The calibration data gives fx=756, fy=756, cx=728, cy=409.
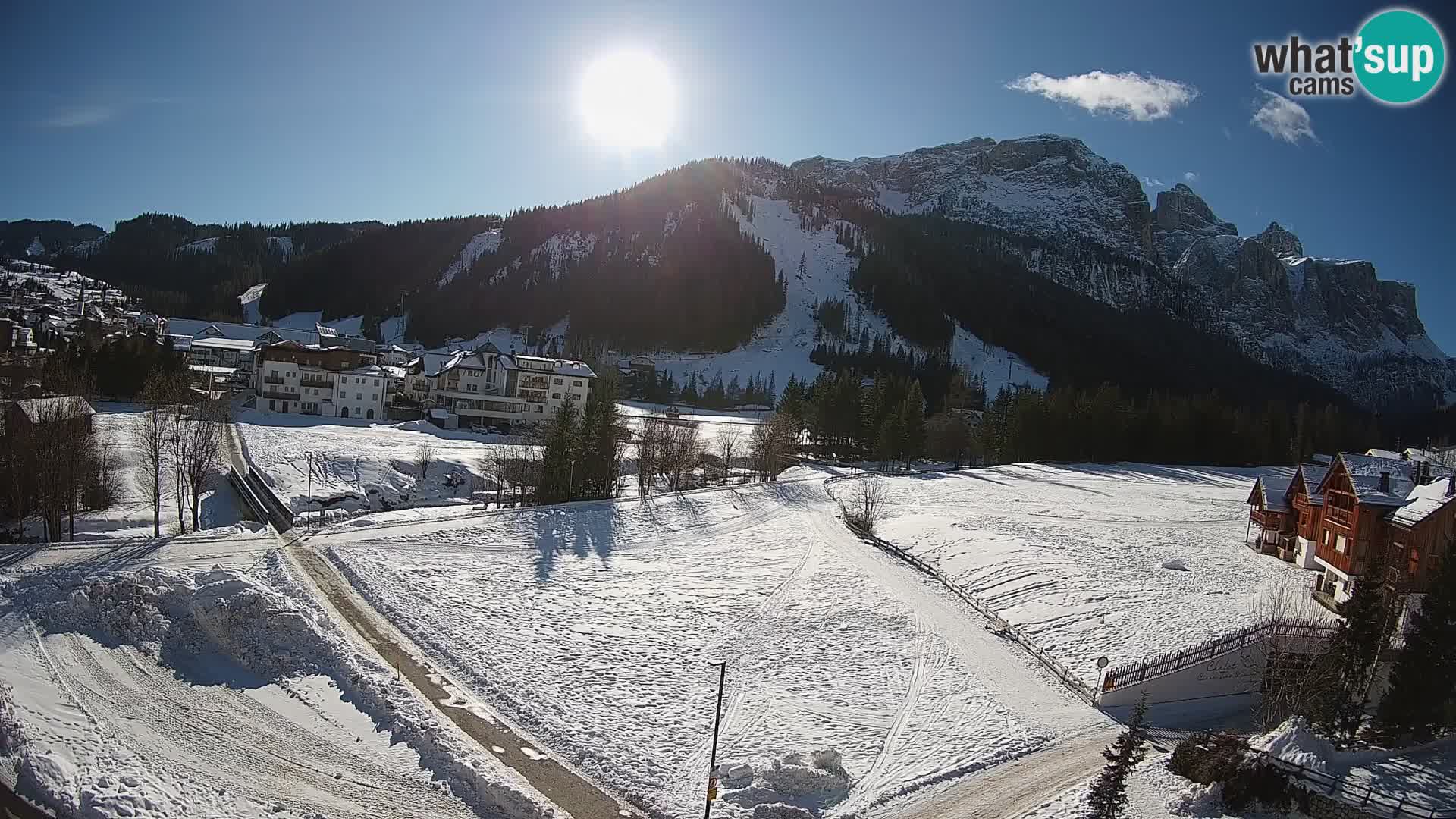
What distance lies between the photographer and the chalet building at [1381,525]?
92.0 feet

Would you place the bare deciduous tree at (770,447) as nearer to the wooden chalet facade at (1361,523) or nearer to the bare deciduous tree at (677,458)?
the bare deciduous tree at (677,458)

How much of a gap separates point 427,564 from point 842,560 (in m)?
19.8

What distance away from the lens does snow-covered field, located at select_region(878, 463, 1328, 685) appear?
2891cm

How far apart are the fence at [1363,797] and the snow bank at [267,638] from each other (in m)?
16.5

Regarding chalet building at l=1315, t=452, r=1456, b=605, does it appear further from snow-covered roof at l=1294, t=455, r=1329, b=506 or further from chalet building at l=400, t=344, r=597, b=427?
chalet building at l=400, t=344, r=597, b=427

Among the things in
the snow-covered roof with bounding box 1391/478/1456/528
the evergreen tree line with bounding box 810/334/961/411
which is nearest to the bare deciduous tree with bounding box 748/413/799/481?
the snow-covered roof with bounding box 1391/478/1456/528

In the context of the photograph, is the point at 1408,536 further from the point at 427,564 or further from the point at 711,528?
the point at 427,564

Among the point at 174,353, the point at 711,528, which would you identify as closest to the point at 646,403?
the point at 174,353

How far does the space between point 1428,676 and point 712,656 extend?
1990cm

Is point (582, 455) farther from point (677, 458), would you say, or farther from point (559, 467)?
point (677, 458)

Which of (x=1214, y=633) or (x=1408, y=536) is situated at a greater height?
(x=1408, y=536)

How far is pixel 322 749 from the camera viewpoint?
18172mm

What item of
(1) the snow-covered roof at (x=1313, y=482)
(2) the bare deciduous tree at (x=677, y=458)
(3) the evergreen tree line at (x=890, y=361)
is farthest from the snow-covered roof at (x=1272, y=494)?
(3) the evergreen tree line at (x=890, y=361)

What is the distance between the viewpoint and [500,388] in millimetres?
86125
